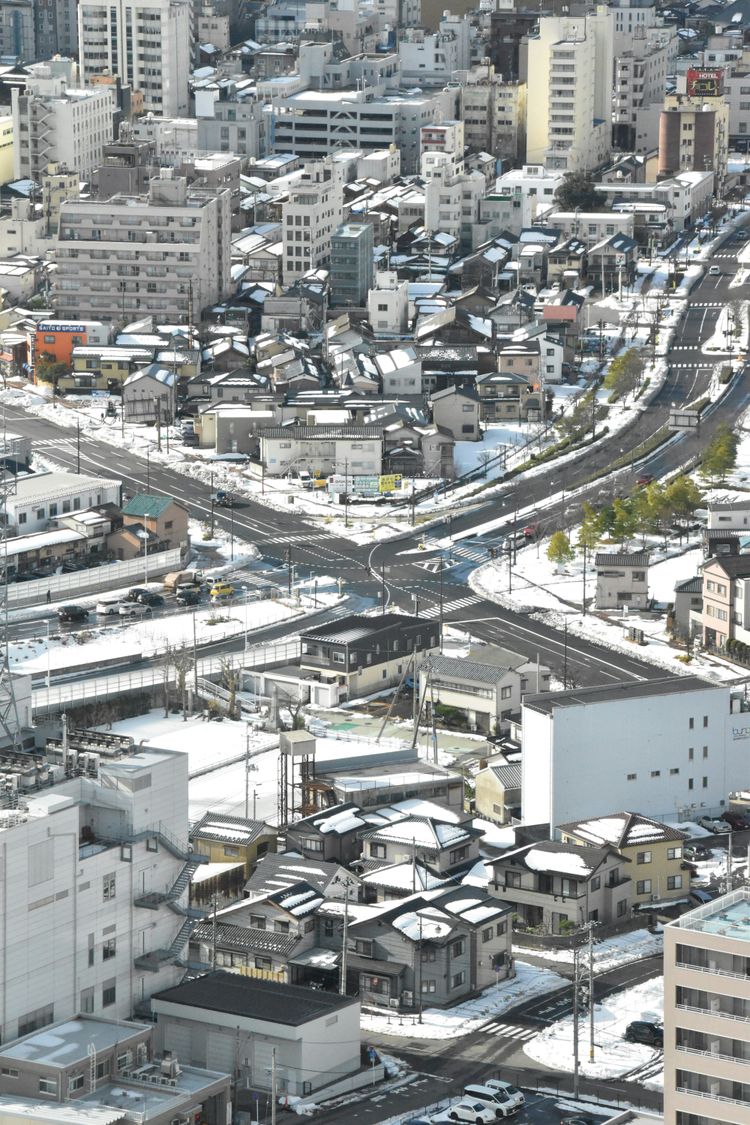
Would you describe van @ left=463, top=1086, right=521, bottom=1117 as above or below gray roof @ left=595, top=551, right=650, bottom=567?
below

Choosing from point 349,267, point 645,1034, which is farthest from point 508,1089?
point 349,267

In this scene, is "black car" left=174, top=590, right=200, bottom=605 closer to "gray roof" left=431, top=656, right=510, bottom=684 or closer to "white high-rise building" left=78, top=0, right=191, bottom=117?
"gray roof" left=431, top=656, right=510, bottom=684

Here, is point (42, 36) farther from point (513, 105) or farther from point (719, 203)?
point (719, 203)

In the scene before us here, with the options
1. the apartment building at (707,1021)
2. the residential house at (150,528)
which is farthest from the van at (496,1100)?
the residential house at (150,528)

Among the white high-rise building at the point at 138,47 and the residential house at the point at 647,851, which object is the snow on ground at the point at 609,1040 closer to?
the residential house at the point at 647,851

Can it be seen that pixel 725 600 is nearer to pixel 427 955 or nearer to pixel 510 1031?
pixel 427 955

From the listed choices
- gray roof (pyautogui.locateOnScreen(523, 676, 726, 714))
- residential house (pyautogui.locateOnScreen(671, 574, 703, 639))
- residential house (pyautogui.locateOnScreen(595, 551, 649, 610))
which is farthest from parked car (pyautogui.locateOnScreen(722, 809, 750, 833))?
residential house (pyautogui.locateOnScreen(595, 551, 649, 610))

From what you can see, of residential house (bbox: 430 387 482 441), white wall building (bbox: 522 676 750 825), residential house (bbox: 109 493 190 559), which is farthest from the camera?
residential house (bbox: 430 387 482 441)
